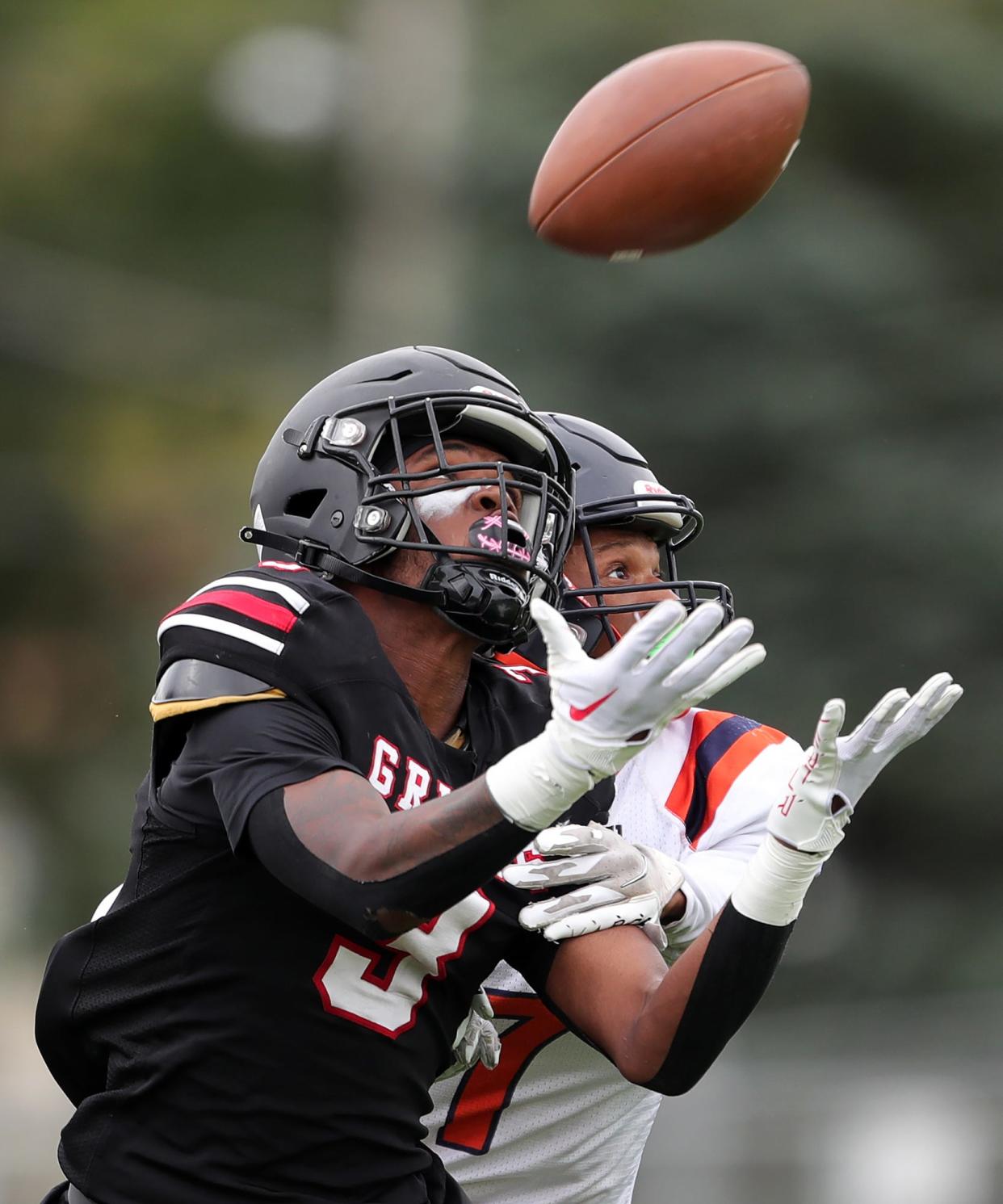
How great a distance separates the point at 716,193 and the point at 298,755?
6.07ft

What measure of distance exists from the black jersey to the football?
135 cm

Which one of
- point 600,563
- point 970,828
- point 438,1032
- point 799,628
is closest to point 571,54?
point 799,628

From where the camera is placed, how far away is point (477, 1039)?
3.44m

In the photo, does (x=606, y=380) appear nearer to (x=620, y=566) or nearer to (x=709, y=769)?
(x=620, y=566)

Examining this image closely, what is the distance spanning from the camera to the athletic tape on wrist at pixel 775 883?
299 cm

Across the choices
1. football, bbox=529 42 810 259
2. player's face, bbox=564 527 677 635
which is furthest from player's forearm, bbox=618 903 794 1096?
football, bbox=529 42 810 259

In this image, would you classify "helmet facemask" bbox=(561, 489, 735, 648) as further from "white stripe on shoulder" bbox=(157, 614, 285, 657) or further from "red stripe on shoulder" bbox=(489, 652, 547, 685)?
"white stripe on shoulder" bbox=(157, 614, 285, 657)

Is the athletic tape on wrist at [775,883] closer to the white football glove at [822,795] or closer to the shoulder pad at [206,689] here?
the white football glove at [822,795]

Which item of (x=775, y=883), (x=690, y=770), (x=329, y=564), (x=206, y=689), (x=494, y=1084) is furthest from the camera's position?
(x=690, y=770)

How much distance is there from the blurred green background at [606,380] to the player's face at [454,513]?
568cm

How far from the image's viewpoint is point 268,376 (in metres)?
15.0

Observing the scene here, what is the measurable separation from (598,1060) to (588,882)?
2.44 ft

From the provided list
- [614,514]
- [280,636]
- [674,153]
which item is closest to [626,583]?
[614,514]

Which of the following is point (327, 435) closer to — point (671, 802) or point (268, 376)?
point (671, 802)
